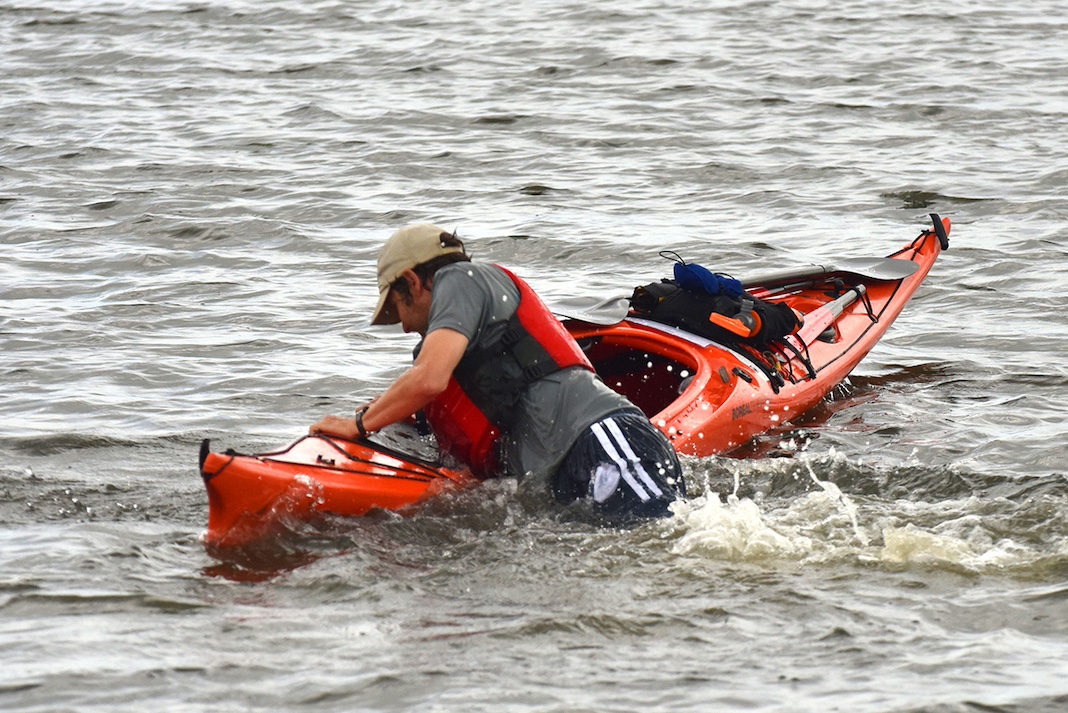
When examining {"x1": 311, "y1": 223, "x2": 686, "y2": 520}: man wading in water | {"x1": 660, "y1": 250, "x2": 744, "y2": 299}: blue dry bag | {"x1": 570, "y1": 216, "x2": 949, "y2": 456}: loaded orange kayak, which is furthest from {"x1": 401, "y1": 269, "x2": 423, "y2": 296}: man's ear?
{"x1": 660, "y1": 250, "x2": 744, "y2": 299}: blue dry bag

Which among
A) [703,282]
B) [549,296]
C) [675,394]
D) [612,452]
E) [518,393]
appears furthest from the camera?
[549,296]

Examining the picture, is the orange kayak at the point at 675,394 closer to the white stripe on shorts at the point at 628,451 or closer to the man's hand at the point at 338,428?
the man's hand at the point at 338,428

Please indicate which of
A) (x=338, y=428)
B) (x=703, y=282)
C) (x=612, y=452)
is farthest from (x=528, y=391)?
(x=703, y=282)

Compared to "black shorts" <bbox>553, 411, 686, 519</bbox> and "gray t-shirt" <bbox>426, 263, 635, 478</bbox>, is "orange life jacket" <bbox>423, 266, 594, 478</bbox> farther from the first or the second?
"black shorts" <bbox>553, 411, 686, 519</bbox>

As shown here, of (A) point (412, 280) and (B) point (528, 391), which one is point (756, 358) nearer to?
(B) point (528, 391)

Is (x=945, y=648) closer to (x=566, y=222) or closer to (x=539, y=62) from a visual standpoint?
(x=566, y=222)

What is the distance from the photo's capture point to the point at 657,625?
4512 millimetres

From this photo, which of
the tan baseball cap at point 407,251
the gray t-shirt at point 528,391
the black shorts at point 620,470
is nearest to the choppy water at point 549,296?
the black shorts at point 620,470

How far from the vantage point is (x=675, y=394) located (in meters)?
7.08

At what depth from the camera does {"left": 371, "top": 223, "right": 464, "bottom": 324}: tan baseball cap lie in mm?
5184

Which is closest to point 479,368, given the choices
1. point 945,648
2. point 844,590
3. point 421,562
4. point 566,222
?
point 421,562

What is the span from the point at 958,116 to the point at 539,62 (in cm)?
496

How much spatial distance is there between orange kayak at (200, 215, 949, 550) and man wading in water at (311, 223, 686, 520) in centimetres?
23

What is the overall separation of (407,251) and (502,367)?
0.55 m
